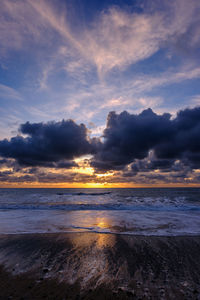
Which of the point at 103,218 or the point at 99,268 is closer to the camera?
the point at 99,268

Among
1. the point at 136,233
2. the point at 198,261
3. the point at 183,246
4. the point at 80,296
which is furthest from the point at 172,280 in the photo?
the point at 136,233

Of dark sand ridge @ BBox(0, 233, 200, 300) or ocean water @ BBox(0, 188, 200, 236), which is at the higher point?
dark sand ridge @ BBox(0, 233, 200, 300)

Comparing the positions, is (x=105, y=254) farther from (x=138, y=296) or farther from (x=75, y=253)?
(x=138, y=296)

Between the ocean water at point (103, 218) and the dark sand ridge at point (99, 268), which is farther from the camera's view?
the ocean water at point (103, 218)

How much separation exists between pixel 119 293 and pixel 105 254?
8.00 ft

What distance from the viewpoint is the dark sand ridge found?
12.3 feet

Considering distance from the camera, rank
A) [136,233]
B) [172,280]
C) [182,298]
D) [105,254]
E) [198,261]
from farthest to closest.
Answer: [136,233] → [105,254] → [198,261] → [172,280] → [182,298]

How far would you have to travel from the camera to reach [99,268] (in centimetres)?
493

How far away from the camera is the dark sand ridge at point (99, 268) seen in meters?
3.76

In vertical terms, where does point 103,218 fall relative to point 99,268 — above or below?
below

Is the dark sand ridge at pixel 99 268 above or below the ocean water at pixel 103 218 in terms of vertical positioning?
above

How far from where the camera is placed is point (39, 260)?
5.49 m

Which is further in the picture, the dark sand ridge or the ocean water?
the ocean water

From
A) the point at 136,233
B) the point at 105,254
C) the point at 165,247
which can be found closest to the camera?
the point at 105,254
